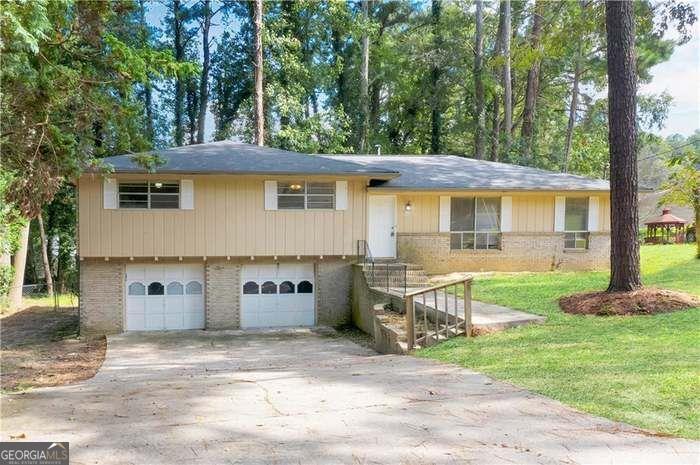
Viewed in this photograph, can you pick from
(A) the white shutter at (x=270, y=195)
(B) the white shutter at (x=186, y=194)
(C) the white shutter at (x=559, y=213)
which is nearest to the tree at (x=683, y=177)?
(C) the white shutter at (x=559, y=213)

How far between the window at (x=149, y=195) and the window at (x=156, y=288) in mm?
2135

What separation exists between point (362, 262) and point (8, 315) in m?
11.8

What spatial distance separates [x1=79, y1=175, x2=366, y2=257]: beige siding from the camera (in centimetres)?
1377

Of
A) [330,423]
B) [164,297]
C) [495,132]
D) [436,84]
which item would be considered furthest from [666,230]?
[330,423]

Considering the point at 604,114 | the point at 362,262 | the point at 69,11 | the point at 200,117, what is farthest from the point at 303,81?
the point at 69,11

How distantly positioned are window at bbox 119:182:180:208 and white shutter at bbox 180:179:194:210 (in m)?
0.12

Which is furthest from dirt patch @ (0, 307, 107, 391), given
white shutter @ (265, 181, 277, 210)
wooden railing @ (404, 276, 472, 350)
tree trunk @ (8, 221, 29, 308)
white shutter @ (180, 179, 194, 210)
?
wooden railing @ (404, 276, 472, 350)

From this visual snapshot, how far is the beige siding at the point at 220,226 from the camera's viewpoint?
45.2ft

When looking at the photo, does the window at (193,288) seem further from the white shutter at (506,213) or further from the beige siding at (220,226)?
the white shutter at (506,213)

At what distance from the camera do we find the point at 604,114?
100ft

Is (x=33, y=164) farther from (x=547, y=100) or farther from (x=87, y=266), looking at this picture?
(x=547, y=100)

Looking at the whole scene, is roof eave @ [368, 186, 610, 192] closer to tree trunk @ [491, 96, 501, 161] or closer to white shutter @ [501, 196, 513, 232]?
white shutter @ [501, 196, 513, 232]

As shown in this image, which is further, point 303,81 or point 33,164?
point 303,81

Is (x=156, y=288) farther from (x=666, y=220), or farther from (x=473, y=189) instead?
(x=666, y=220)
